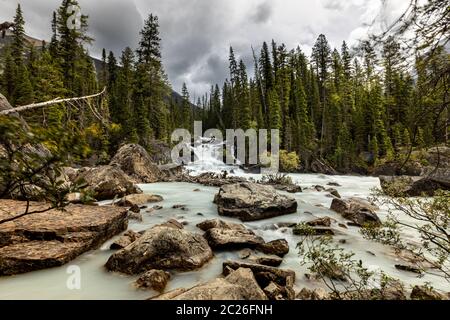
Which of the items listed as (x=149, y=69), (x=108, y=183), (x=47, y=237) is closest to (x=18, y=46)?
(x=149, y=69)

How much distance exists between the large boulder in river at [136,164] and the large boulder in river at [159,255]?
13563 millimetres

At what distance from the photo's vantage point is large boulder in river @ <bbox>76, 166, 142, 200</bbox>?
37.5 feet

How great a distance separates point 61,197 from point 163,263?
3.56m

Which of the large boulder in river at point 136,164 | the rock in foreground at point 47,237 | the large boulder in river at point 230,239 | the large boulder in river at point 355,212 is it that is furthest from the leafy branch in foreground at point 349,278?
the large boulder in river at point 136,164

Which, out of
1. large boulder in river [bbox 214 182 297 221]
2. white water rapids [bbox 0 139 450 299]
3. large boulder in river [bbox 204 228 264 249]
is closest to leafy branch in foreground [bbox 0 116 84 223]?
white water rapids [bbox 0 139 450 299]

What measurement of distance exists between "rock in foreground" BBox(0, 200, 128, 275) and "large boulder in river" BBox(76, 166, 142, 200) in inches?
179

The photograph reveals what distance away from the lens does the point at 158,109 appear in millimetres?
34844

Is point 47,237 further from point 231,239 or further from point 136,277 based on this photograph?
point 231,239

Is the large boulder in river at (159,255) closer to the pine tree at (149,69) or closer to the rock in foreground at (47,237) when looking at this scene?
the rock in foreground at (47,237)

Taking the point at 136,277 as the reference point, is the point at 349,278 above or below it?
above

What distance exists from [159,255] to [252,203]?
4924 mm

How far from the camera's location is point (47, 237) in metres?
5.31

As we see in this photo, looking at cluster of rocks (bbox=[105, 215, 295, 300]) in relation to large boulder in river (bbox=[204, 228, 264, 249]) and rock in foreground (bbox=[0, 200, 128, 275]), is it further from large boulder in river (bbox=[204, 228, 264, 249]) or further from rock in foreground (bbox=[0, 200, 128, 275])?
rock in foreground (bbox=[0, 200, 128, 275])
